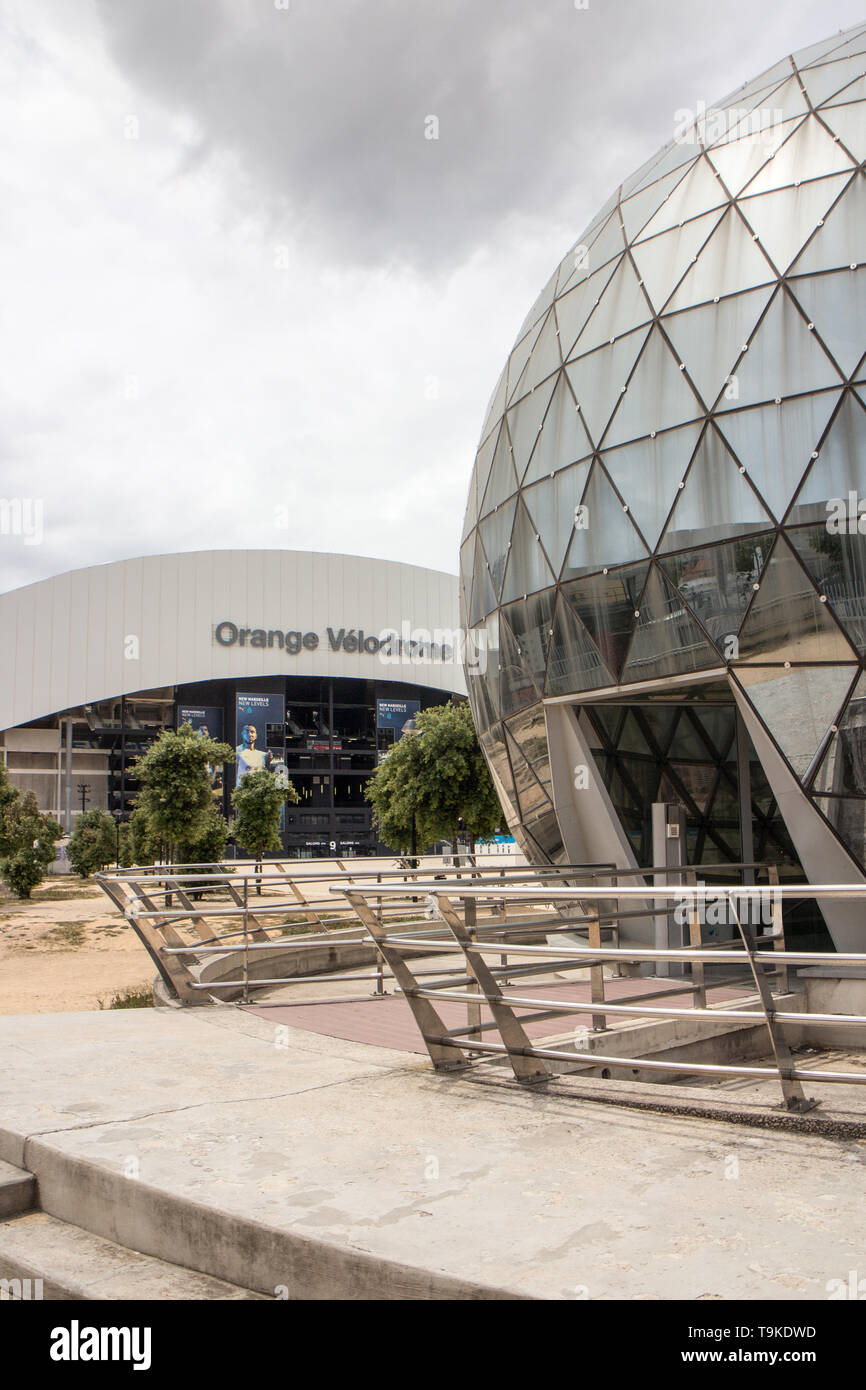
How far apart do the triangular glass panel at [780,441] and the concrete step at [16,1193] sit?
9035 mm

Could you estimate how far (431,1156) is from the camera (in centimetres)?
462

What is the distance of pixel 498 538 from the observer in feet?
47.3

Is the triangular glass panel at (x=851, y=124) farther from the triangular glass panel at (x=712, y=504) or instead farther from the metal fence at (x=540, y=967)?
the metal fence at (x=540, y=967)

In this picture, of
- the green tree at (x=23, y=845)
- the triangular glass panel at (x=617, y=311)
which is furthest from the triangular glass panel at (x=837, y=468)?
the green tree at (x=23, y=845)

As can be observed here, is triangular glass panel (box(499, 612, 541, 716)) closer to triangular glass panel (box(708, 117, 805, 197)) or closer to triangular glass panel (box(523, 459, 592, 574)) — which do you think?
triangular glass panel (box(523, 459, 592, 574))

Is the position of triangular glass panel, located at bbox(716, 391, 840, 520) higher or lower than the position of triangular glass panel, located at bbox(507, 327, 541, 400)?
lower

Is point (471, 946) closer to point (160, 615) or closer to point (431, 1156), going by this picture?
point (431, 1156)

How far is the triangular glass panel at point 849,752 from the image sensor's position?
10.3 meters

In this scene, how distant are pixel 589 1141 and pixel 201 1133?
1.89 meters

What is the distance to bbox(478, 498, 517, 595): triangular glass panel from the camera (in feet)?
46.3

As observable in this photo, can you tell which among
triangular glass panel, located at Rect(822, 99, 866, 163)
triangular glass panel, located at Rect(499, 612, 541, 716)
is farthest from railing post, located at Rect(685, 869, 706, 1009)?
triangular glass panel, located at Rect(822, 99, 866, 163)

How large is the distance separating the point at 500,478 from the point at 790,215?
16.3ft

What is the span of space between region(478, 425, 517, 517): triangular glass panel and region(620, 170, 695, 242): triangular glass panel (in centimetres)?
314

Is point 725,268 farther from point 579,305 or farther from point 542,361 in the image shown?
point 542,361
